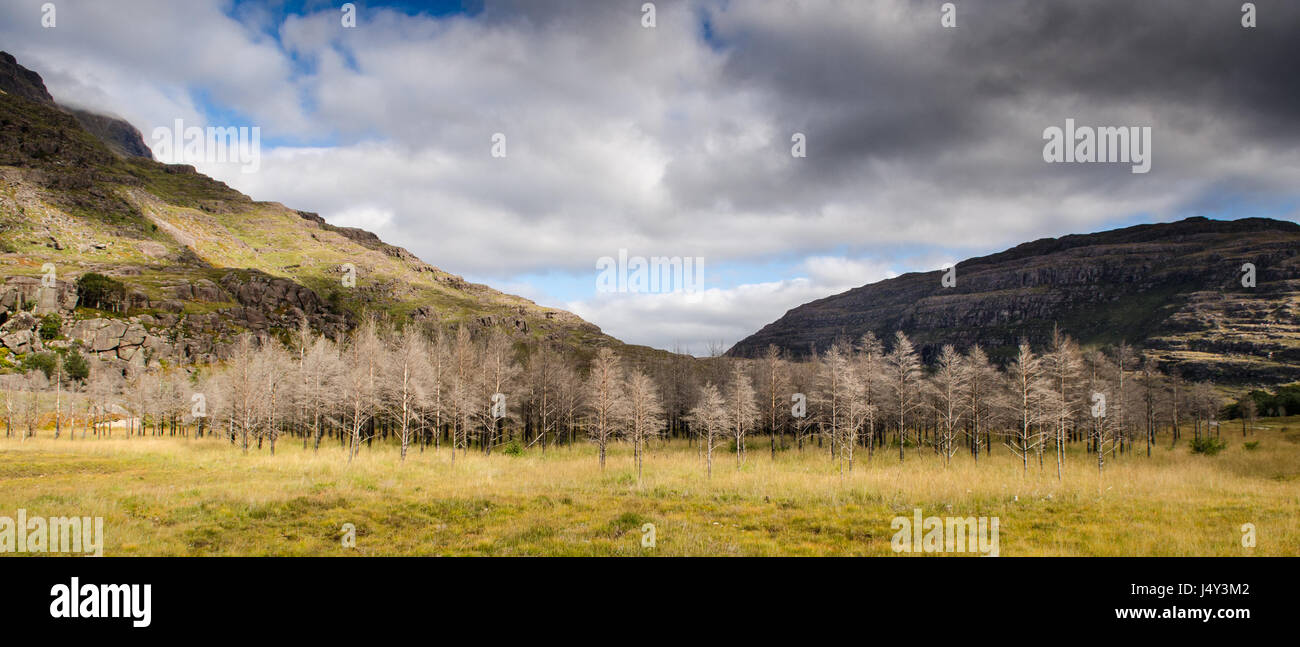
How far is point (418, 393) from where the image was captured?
50406mm

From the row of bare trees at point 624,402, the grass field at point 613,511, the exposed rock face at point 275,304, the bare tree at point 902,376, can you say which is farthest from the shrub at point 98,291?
the bare tree at point 902,376

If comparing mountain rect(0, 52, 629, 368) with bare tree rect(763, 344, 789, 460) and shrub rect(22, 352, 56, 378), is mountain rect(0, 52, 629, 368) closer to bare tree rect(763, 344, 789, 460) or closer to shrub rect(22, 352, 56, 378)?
shrub rect(22, 352, 56, 378)

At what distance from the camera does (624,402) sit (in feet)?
172

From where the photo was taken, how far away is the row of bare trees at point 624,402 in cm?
4831

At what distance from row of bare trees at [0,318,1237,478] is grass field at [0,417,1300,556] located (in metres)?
14.9

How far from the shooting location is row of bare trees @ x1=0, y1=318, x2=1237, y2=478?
4831 cm

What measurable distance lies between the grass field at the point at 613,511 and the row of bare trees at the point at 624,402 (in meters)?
14.9

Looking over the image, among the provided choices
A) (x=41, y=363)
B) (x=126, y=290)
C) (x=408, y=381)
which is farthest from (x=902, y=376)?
(x=126, y=290)

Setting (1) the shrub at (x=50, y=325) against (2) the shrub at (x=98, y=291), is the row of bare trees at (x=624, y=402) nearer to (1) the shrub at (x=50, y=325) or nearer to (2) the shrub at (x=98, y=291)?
(1) the shrub at (x=50, y=325)

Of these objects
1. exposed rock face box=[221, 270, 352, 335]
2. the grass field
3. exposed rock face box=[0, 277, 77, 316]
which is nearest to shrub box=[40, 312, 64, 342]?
exposed rock face box=[0, 277, 77, 316]
